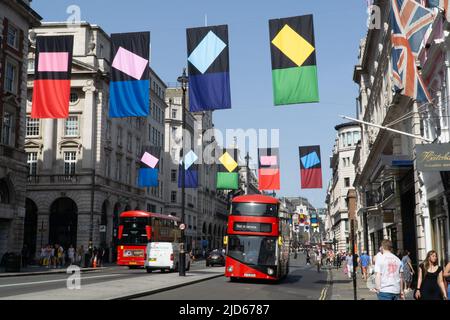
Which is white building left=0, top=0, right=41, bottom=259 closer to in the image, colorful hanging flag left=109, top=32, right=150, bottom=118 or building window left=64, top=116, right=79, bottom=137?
building window left=64, top=116, right=79, bottom=137

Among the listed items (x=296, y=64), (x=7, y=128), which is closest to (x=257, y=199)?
(x=296, y=64)

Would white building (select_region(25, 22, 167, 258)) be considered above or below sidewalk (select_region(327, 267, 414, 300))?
above

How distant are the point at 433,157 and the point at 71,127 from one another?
1777 inches

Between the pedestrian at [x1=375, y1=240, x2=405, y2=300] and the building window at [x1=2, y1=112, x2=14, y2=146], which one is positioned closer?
the pedestrian at [x1=375, y1=240, x2=405, y2=300]

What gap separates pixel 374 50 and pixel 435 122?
63.3 ft

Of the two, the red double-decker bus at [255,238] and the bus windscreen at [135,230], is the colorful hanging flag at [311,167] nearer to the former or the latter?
the bus windscreen at [135,230]

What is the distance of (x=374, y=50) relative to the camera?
128 ft

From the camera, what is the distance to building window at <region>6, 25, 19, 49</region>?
39.4m

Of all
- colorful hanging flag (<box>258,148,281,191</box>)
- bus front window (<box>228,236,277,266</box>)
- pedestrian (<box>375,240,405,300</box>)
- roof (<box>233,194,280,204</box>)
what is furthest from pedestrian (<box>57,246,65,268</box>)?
pedestrian (<box>375,240,405,300</box>)

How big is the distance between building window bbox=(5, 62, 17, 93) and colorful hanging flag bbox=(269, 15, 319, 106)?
2563cm

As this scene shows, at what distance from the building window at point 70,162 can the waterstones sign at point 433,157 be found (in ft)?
143

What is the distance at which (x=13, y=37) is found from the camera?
40125 mm
